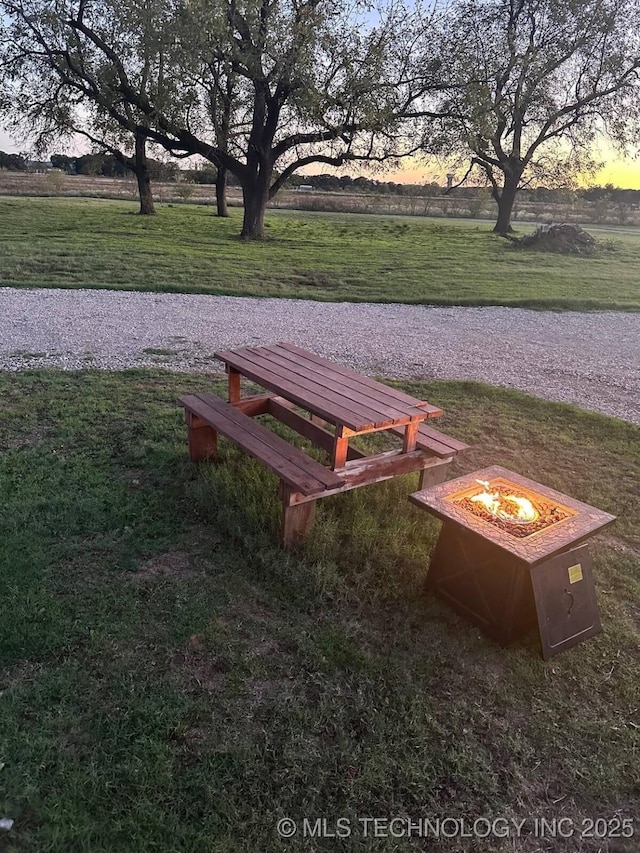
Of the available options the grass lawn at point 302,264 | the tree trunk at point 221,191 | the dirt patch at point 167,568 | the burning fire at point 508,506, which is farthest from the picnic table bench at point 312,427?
the tree trunk at point 221,191

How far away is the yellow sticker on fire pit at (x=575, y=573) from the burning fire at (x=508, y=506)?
10.8 inches

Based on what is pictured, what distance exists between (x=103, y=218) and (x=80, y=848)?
22240mm

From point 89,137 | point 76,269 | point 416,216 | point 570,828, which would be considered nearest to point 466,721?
point 570,828

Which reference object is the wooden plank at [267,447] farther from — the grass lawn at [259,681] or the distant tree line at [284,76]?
the distant tree line at [284,76]

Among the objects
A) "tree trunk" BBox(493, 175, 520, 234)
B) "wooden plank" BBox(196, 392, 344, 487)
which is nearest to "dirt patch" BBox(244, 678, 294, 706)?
"wooden plank" BBox(196, 392, 344, 487)

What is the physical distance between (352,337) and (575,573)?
5.90 m

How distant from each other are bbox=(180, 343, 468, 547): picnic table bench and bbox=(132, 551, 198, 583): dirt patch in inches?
21.4

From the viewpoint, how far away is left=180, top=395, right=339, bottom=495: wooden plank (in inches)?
132

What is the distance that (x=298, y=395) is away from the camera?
3.67 meters

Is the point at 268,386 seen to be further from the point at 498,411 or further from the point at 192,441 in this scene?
the point at 498,411

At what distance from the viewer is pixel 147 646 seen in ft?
9.03

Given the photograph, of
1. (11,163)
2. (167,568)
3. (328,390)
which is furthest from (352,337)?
(11,163)

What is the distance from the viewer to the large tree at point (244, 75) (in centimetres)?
1608

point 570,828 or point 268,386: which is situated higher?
point 268,386
